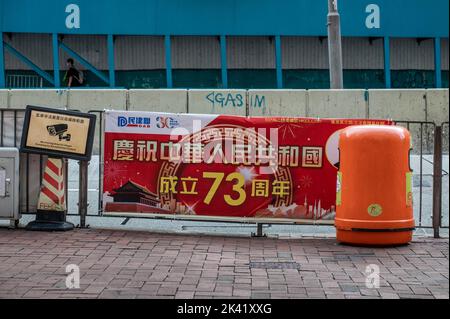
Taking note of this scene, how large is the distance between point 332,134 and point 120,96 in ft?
36.7

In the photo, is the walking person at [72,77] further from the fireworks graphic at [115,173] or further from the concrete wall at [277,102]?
the fireworks graphic at [115,173]

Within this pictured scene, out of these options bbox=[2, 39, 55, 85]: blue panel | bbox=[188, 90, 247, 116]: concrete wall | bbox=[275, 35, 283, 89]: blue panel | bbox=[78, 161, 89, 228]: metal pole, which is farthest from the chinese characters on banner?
bbox=[2, 39, 55, 85]: blue panel

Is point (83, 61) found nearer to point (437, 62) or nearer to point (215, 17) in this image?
point (215, 17)

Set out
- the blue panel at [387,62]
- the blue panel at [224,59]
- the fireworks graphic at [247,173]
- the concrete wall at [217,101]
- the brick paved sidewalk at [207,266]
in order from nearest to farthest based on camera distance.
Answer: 1. the brick paved sidewalk at [207,266]
2. the fireworks graphic at [247,173]
3. the concrete wall at [217,101]
4. the blue panel at [224,59]
5. the blue panel at [387,62]

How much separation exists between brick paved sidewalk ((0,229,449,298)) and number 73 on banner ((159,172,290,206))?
Result: 0.55 meters

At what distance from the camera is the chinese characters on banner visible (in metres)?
9.49

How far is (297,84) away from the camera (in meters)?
34.7

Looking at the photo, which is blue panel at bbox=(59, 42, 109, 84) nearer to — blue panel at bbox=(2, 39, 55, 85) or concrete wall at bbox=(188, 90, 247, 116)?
blue panel at bbox=(2, 39, 55, 85)

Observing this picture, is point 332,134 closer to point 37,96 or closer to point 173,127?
point 173,127

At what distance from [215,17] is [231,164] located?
74.3 feet

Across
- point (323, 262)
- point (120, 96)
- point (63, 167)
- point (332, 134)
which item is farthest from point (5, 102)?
point (323, 262)

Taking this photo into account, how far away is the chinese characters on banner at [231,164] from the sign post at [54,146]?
0.38 meters

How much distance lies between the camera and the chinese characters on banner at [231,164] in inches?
374

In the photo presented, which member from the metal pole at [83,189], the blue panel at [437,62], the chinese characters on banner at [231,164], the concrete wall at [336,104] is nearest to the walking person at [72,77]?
the concrete wall at [336,104]
